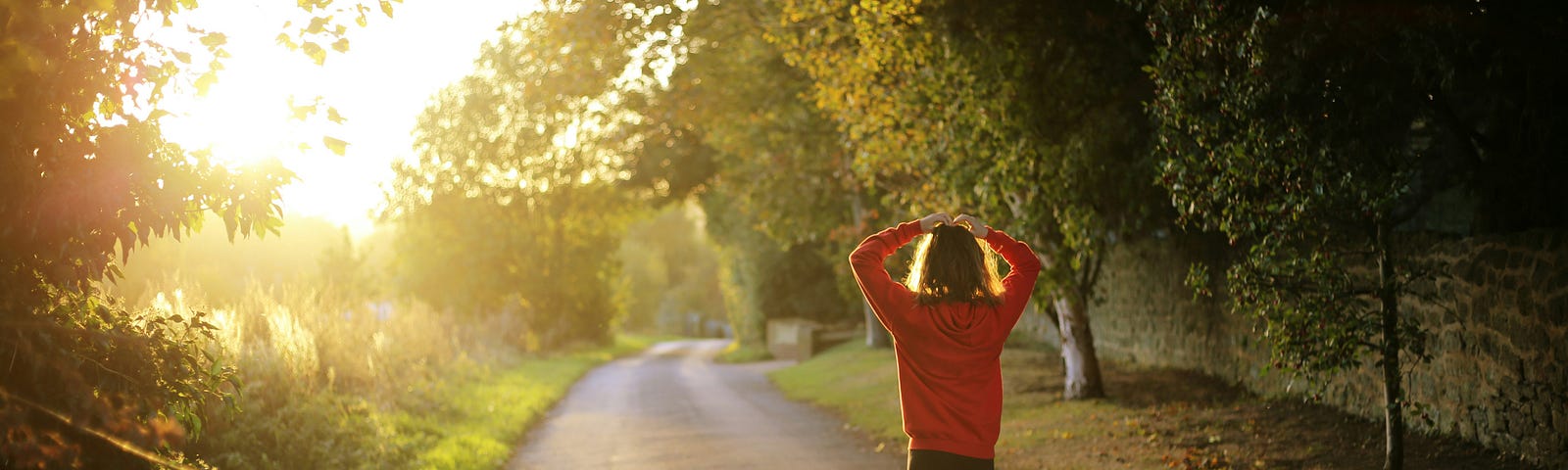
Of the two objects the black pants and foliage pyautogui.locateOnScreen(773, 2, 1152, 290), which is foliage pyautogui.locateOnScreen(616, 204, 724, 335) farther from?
the black pants

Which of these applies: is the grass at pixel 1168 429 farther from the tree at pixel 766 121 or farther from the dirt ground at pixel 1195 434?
the tree at pixel 766 121

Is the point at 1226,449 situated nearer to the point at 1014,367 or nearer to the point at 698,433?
the point at 698,433

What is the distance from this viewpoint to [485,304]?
41062 millimetres

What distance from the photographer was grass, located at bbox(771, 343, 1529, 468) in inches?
388

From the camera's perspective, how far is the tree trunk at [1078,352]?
15.7 m

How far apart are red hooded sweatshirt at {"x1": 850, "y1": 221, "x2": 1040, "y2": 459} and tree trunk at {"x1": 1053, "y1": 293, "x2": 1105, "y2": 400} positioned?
11193 mm

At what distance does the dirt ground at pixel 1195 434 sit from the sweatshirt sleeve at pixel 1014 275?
5487 mm

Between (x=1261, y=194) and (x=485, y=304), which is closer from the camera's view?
(x=1261, y=194)

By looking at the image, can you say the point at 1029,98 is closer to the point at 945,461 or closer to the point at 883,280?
the point at 883,280

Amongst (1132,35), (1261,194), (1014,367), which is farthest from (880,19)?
(1014,367)

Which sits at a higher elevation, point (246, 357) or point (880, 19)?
point (880, 19)

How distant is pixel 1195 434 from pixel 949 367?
8054 mm

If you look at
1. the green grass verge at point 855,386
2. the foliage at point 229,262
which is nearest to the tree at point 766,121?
the green grass verge at point 855,386

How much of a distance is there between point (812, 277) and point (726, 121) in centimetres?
1815
